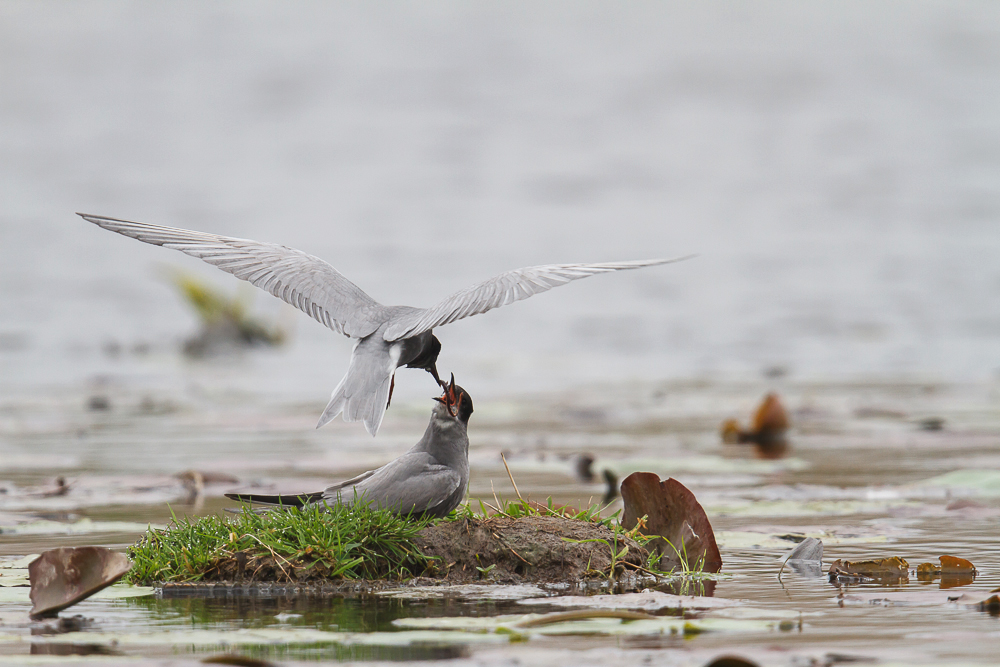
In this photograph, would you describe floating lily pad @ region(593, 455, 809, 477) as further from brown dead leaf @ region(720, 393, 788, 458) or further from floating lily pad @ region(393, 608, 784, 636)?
floating lily pad @ region(393, 608, 784, 636)

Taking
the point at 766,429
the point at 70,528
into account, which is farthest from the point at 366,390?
the point at 766,429

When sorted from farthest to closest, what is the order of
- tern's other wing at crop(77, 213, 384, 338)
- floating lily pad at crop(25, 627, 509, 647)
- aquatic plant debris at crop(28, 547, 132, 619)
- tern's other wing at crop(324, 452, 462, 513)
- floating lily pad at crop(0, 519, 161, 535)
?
floating lily pad at crop(0, 519, 161, 535), tern's other wing at crop(77, 213, 384, 338), tern's other wing at crop(324, 452, 462, 513), aquatic plant debris at crop(28, 547, 132, 619), floating lily pad at crop(25, 627, 509, 647)

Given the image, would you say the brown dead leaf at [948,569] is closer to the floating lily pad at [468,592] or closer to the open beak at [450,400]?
the floating lily pad at [468,592]

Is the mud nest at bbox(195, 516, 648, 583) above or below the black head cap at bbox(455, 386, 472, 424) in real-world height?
below

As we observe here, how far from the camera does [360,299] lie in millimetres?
5113

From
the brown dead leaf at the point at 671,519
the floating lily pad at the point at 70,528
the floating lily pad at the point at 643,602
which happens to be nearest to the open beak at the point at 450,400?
the brown dead leaf at the point at 671,519

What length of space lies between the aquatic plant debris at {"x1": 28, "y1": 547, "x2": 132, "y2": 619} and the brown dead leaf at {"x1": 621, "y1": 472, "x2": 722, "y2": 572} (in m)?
1.99

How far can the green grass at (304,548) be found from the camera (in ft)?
14.8

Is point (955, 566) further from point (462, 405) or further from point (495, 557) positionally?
point (462, 405)

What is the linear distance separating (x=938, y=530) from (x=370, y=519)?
8.77 feet

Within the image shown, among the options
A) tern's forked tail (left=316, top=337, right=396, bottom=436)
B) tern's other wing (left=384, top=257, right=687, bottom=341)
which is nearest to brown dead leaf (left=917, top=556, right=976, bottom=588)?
tern's other wing (left=384, top=257, right=687, bottom=341)

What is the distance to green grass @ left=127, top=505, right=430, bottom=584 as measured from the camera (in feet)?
14.8

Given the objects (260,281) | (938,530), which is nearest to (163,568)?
(260,281)

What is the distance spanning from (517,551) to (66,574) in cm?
154
